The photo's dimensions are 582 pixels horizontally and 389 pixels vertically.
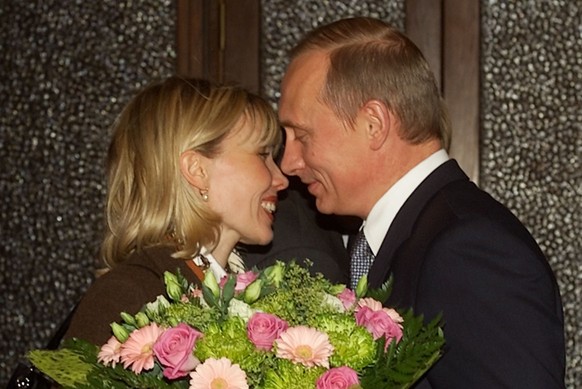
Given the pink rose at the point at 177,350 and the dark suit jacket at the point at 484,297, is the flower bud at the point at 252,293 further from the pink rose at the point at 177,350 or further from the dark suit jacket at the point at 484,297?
the dark suit jacket at the point at 484,297

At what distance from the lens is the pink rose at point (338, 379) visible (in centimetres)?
148

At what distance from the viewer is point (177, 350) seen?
150cm

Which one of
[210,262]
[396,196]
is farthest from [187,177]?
[396,196]

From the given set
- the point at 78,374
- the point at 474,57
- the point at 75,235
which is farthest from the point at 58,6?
the point at 78,374

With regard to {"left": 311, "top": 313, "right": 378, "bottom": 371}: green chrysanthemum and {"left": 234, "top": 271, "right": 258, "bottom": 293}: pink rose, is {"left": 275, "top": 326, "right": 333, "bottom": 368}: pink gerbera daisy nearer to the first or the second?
{"left": 311, "top": 313, "right": 378, "bottom": 371}: green chrysanthemum

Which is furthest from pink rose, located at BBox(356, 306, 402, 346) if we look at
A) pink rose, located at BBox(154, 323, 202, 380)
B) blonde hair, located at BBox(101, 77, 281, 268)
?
blonde hair, located at BBox(101, 77, 281, 268)

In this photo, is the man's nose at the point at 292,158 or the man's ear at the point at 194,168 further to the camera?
the man's nose at the point at 292,158

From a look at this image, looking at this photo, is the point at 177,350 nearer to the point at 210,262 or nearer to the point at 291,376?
the point at 291,376

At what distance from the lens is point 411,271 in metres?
1.97

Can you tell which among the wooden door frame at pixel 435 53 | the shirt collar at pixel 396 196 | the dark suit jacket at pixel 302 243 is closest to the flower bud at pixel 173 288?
the shirt collar at pixel 396 196

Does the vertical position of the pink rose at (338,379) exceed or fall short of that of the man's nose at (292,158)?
it falls short

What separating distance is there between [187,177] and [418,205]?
1.29ft

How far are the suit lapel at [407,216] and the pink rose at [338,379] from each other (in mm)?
577

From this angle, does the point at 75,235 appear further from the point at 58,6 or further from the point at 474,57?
the point at 474,57
